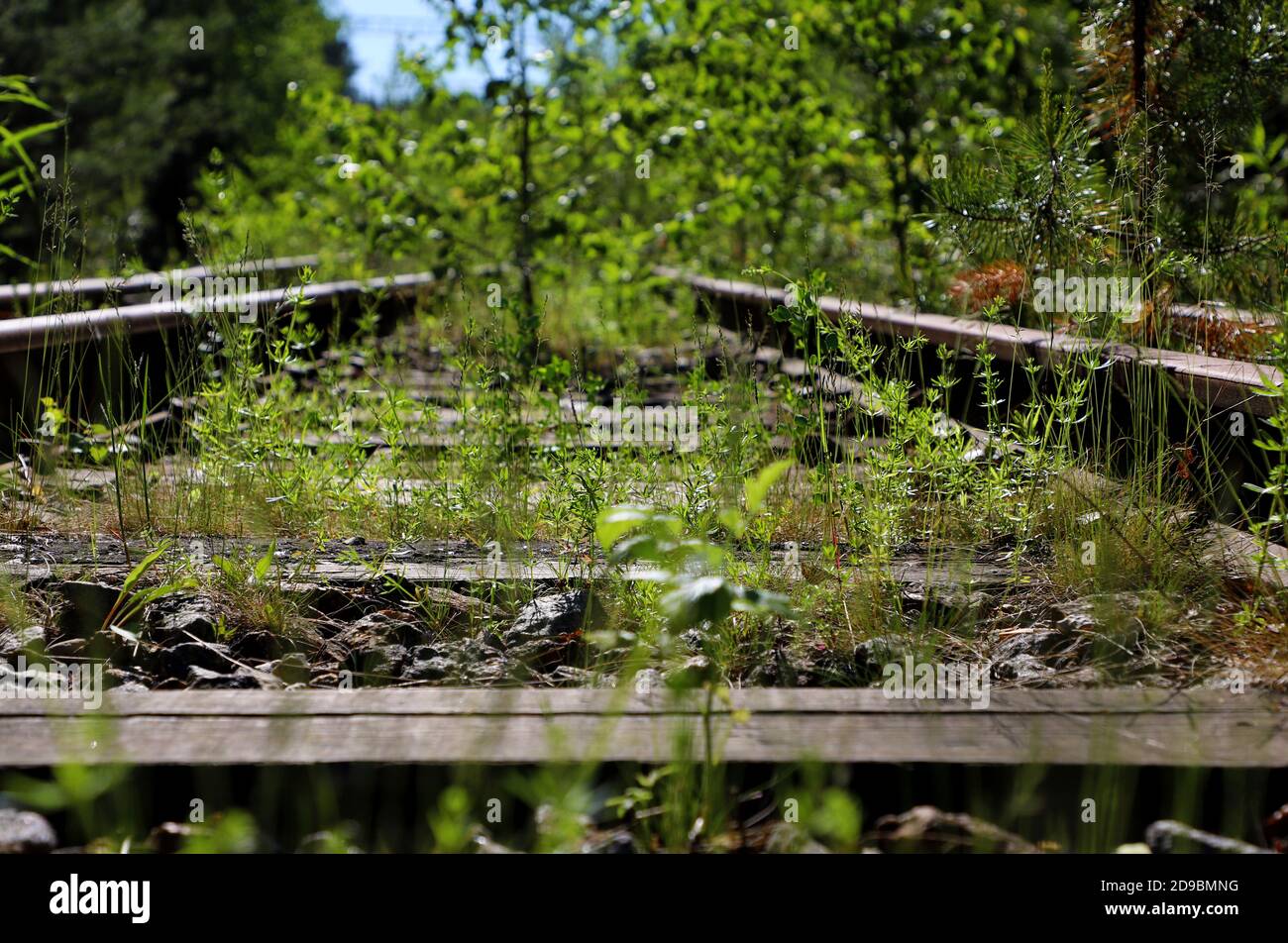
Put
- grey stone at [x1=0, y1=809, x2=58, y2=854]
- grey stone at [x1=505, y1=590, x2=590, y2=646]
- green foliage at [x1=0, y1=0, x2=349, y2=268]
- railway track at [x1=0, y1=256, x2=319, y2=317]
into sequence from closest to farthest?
grey stone at [x1=0, y1=809, x2=58, y2=854]
grey stone at [x1=505, y1=590, x2=590, y2=646]
railway track at [x1=0, y1=256, x2=319, y2=317]
green foliage at [x1=0, y1=0, x2=349, y2=268]

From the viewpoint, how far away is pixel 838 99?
862 cm

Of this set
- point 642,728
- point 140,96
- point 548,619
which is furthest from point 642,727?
point 140,96

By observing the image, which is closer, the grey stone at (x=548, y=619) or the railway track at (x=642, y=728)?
the railway track at (x=642, y=728)

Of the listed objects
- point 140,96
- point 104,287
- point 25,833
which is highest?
Result: point 140,96

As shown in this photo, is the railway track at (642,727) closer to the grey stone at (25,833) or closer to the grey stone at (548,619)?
the grey stone at (25,833)

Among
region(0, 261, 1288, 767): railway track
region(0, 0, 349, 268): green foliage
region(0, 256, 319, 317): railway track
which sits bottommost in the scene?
region(0, 261, 1288, 767): railway track

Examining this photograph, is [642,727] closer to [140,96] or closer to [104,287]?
[104,287]

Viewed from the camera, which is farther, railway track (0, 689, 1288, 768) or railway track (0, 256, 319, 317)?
railway track (0, 256, 319, 317)

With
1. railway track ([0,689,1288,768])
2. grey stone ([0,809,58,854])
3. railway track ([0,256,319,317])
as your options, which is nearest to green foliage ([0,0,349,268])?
railway track ([0,256,319,317])

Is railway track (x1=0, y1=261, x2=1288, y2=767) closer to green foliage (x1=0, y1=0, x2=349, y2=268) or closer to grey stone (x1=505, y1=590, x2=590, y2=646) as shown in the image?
grey stone (x1=505, y1=590, x2=590, y2=646)

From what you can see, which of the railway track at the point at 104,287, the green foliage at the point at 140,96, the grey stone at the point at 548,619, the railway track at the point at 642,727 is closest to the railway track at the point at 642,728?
the railway track at the point at 642,727

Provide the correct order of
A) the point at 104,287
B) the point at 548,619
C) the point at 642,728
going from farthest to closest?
the point at 104,287
the point at 548,619
the point at 642,728

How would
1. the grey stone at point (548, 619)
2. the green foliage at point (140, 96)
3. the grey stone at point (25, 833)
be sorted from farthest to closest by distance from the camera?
the green foliage at point (140, 96)
the grey stone at point (548, 619)
the grey stone at point (25, 833)
